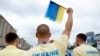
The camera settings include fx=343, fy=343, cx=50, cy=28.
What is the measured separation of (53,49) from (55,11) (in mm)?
1012

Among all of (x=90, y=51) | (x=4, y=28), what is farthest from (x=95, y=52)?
(x=4, y=28)

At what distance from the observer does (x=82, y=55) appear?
24.5ft

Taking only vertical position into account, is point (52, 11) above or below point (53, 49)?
above

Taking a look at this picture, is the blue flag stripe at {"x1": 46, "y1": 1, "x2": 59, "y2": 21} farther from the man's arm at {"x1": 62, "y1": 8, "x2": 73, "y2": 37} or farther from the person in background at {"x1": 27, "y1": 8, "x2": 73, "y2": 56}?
the person in background at {"x1": 27, "y1": 8, "x2": 73, "y2": 56}

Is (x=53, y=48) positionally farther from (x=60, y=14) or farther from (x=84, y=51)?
(x=84, y=51)

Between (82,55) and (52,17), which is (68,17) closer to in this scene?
(52,17)

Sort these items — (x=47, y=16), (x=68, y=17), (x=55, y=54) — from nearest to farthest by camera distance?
(x=55, y=54), (x=68, y=17), (x=47, y=16)

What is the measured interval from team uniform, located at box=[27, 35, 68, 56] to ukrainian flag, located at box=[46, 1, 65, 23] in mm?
792

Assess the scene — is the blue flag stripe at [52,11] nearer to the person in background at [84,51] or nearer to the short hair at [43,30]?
the short hair at [43,30]

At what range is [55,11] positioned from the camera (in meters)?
5.30

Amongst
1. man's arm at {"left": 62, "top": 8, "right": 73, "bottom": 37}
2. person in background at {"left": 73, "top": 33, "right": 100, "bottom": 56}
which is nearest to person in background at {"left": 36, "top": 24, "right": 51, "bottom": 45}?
man's arm at {"left": 62, "top": 8, "right": 73, "bottom": 37}

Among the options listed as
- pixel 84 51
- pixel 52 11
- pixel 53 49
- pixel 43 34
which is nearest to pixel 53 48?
pixel 53 49

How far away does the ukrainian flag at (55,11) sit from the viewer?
521 cm

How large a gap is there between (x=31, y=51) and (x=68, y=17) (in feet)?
2.46
